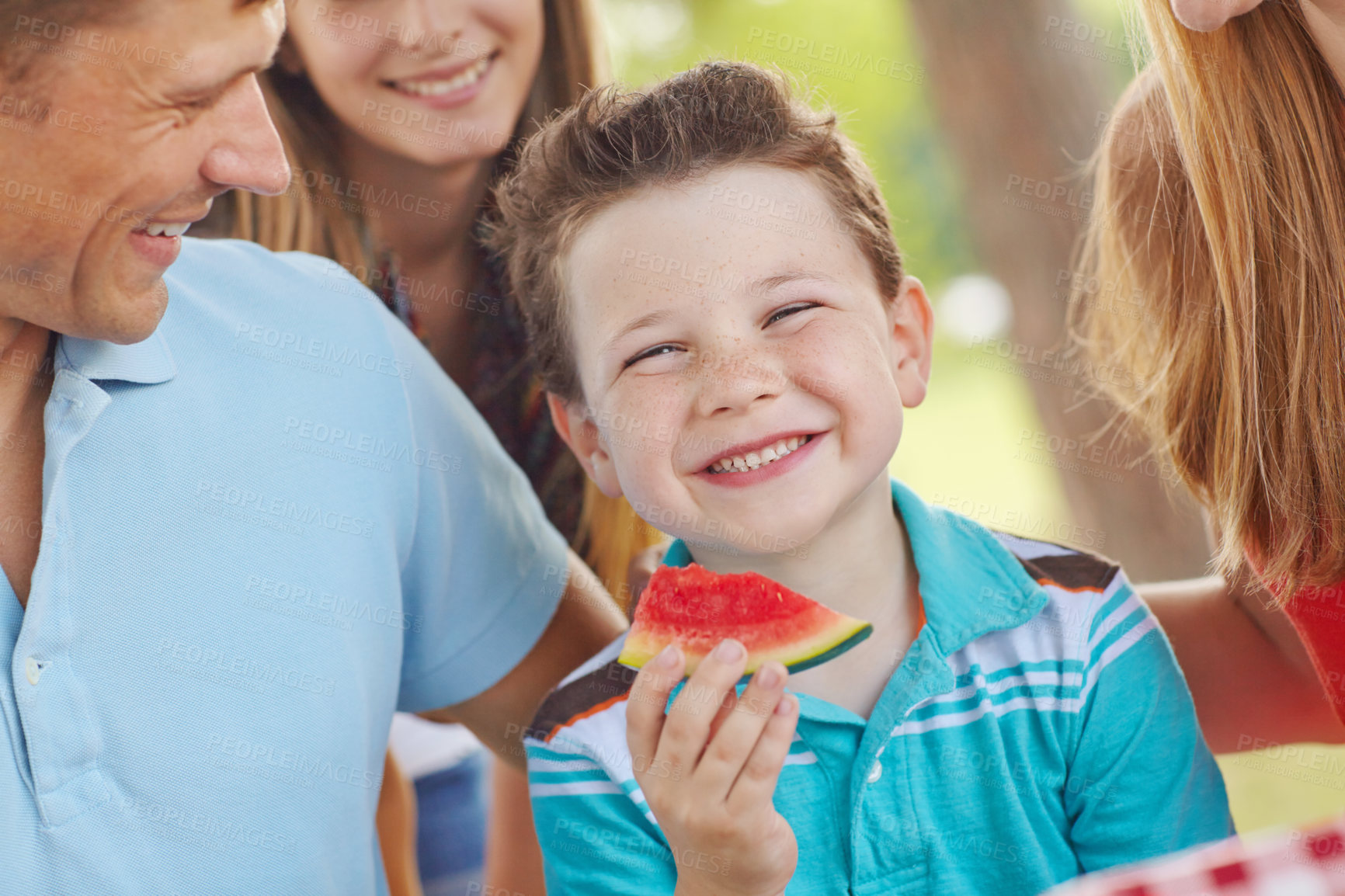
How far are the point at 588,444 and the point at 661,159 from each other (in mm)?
561

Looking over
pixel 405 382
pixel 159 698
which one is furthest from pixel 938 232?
pixel 159 698

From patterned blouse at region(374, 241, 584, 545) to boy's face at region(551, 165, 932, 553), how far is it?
0.86m

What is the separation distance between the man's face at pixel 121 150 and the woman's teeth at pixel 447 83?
768 mm

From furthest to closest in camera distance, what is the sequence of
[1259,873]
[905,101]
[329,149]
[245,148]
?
1. [905,101]
2. [329,149]
3. [245,148]
4. [1259,873]

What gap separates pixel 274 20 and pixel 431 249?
1.03 m

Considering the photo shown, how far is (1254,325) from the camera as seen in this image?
184 centimetres

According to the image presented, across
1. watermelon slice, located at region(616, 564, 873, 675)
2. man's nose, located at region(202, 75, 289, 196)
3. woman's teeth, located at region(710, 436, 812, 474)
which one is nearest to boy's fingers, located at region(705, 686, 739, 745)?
watermelon slice, located at region(616, 564, 873, 675)

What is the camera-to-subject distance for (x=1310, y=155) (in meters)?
1.76

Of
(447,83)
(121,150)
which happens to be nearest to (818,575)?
(121,150)

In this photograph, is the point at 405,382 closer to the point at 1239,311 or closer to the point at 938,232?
the point at 1239,311

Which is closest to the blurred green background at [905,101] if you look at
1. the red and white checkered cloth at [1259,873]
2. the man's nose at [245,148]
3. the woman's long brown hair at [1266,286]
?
the woman's long brown hair at [1266,286]

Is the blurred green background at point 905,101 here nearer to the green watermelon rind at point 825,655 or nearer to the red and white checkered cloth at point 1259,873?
the green watermelon rind at point 825,655

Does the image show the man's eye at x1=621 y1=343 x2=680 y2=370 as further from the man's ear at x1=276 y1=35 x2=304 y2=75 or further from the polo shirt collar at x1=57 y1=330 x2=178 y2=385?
the man's ear at x1=276 y1=35 x2=304 y2=75

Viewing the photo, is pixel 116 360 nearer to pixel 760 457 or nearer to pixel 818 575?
pixel 760 457
